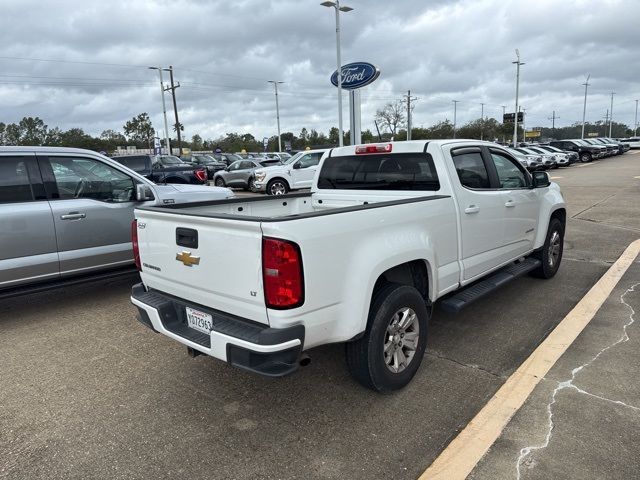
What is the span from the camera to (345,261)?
9.12 feet

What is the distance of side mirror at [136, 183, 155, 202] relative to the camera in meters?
5.50

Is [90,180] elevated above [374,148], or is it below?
below

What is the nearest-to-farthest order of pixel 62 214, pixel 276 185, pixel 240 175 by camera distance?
pixel 62 214 < pixel 276 185 < pixel 240 175

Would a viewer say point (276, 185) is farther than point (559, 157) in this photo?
No

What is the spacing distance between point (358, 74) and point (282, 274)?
56.9 feet

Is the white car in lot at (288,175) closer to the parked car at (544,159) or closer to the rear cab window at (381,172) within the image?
the rear cab window at (381,172)

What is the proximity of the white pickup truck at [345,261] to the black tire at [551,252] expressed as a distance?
111 centimetres

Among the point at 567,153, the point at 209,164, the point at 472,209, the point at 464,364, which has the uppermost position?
the point at 472,209

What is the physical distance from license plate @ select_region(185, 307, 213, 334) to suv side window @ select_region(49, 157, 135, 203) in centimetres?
298

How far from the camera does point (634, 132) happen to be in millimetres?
126750

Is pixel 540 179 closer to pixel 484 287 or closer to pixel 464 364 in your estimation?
pixel 484 287

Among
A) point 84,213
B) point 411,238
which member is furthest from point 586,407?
point 84,213

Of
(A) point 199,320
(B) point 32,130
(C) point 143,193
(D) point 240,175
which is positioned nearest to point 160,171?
(D) point 240,175

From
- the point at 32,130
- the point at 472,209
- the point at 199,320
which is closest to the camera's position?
the point at 199,320
